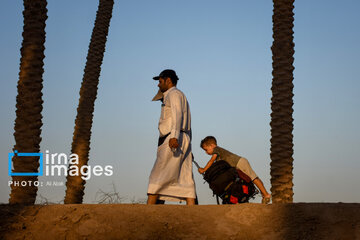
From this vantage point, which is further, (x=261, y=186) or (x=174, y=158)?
(x=261, y=186)

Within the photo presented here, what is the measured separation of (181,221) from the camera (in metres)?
6.56

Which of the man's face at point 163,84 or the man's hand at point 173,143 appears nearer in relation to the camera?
the man's hand at point 173,143

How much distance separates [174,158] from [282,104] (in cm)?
349

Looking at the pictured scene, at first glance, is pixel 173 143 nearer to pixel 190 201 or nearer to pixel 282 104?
pixel 190 201

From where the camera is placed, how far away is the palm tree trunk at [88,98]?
42.4 ft

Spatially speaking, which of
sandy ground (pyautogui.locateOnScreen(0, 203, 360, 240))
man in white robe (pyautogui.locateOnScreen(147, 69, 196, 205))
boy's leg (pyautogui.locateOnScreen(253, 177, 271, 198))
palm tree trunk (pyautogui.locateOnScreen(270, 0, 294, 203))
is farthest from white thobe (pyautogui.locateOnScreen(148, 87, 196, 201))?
palm tree trunk (pyautogui.locateOnScreen(270, 0, 294, 203))

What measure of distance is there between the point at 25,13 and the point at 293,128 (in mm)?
5919

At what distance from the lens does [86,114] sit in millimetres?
13422

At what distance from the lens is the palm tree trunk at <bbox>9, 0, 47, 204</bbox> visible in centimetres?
1012

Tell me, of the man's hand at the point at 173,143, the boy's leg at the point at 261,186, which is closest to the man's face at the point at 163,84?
the man's hand at the point at 173,143

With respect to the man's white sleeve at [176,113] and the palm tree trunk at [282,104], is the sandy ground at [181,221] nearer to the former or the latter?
the man's white sleeve at [176,113]

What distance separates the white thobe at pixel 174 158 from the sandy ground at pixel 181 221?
2.91ft

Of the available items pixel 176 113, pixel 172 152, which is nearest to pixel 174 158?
pixel 172 152

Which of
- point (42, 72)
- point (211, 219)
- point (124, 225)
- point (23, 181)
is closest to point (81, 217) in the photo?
point (124, 225)
